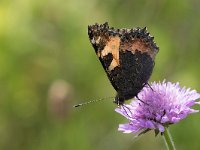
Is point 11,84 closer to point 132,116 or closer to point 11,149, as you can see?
point 11,149

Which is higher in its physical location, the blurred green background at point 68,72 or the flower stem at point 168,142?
the blurred green background at point 68,72

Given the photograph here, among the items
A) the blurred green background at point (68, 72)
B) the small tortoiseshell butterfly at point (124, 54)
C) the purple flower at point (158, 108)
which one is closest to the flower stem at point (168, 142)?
the purple flower at point (158, 108)

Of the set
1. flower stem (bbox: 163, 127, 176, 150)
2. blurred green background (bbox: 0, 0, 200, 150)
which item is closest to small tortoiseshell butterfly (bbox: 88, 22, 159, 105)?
flower stem (bbox: 163, 127, 176, 150)

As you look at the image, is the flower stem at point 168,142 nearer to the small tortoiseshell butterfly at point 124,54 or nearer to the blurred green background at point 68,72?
the small tortoiseshell butterfly at point 124,54

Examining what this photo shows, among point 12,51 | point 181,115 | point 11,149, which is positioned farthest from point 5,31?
point 181,115

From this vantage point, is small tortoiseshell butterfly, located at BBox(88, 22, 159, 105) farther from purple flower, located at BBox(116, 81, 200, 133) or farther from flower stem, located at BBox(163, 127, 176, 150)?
flower stem, located at BBox(163, 127, 176, 150)

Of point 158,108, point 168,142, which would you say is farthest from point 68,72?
→ point 168,142

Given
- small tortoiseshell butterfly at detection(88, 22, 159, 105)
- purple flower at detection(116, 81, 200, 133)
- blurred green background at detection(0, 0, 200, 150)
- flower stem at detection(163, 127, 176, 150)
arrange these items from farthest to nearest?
1. blurred green background at detection(0, 0, 200, 150)
2. small tortoiseshell butterfly at detection(88, 22, 159, 105)
3. purple flower at detection(116, 81, 200, 133)
4. flower stem at detection(163, 127, 176, 150)

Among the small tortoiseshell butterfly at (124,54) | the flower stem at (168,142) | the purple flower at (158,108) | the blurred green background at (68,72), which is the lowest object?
the flower stem at (168,142)
